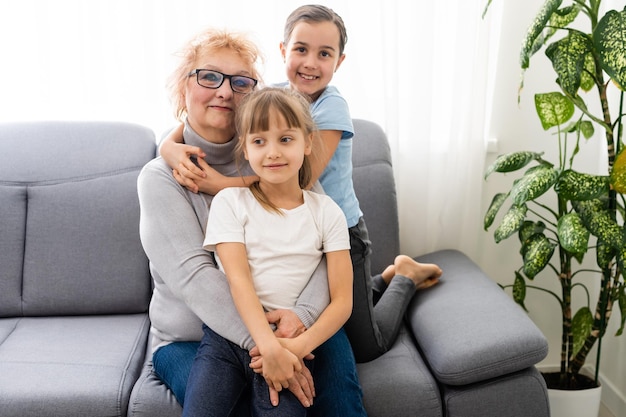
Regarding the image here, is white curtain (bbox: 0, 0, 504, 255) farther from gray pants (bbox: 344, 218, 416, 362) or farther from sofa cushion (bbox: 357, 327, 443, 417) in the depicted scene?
sofa cushion (bbox: 357, 327, 443, 417)

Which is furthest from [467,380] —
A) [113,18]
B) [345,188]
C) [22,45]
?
[22,45]

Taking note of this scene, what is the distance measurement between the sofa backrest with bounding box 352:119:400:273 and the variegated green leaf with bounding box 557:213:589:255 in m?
0.59

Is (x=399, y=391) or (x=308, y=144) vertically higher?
(x=308, y=144)

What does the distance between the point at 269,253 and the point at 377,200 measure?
779mm

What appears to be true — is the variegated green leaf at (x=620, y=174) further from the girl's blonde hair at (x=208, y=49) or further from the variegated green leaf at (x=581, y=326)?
the girl's blonde hair at (x=208, y=49)

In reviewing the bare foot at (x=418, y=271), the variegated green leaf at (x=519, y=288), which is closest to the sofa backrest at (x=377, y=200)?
the bare foot at (x=418, y=271)

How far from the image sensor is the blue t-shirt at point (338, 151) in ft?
6.02

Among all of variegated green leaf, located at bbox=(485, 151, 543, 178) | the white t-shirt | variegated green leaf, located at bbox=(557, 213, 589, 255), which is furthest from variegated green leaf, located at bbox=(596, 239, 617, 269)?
the white t-shirt

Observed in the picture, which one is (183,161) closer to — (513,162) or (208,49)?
(208,49)

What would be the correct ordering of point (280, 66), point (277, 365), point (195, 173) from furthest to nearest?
point (280, 66), point (195, 173), point (277, 365)

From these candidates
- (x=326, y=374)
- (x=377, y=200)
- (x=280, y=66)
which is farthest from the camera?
(x=280, y=66)

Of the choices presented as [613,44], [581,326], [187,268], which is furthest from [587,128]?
[187,268]

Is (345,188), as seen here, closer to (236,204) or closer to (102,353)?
(236,204)

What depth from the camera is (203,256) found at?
5.67 feet
